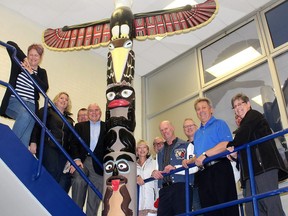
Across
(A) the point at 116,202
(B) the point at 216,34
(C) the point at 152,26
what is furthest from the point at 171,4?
(A) the point at 116,202

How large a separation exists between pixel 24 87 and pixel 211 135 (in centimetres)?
209

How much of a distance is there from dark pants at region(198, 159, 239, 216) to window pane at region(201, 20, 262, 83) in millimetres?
3721

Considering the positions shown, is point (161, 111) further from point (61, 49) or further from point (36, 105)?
point (36, 105)

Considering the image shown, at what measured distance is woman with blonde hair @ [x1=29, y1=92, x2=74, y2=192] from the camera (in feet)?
13.4

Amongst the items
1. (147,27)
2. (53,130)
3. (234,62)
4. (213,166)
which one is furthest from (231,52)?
(53,130)

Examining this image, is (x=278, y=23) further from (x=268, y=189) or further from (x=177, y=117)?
(x=268, y=189)

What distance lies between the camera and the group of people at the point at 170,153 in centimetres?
358

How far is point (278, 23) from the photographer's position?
6.81 metres

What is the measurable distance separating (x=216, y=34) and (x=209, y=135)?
4.23 m

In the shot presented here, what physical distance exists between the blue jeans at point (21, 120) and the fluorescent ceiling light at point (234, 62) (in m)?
4.44

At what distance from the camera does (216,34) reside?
777 centimetres

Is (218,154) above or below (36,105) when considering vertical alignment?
below

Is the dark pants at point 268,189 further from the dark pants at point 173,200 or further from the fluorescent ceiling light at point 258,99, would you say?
the fluorescent ceiling light at point 258,99

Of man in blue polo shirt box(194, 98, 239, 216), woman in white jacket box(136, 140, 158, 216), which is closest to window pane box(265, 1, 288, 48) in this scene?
man in blue polo shirt box(194, 98, 239, 216)
